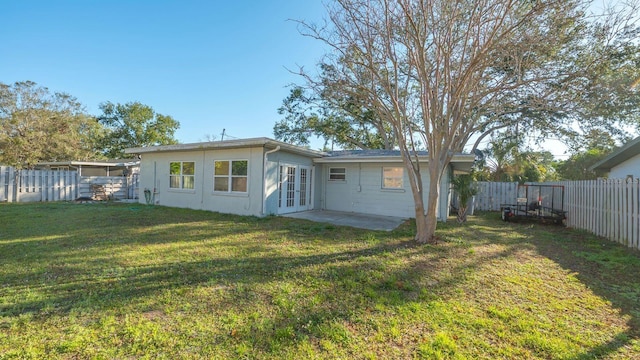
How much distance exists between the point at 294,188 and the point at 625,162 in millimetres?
12658

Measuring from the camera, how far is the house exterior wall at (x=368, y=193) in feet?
34.5

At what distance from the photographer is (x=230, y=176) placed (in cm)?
1048

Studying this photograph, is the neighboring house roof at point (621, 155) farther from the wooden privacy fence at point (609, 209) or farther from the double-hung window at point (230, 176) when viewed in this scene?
the double-hung window at point (230, 176)

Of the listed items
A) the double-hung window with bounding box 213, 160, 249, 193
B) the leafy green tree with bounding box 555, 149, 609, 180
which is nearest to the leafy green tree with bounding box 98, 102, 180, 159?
the double-hung window with bounding box 213, 160, 249, 193

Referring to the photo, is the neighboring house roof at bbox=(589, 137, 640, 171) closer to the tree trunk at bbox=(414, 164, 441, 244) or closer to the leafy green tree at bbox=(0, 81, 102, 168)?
the tree trunk at bbox=(414, 164, 441, 244)

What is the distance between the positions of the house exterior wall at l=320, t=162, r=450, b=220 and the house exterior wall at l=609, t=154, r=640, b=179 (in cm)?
620

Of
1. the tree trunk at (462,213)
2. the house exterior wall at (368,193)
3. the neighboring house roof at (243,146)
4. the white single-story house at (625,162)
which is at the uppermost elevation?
the neighboring house roof at (243,146)

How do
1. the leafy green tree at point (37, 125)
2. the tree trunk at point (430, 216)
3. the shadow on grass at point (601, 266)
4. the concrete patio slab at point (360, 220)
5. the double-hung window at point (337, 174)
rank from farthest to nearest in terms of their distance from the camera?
the leafy green tree at point (37, 125) → the double-hung window at point (337, 174) → the concrete patio slab at point (360, 220) → the tree trunk at point (430, 216) → the shadow on grass at point (601, 266)

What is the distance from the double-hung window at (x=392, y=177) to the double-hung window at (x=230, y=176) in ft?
17.5

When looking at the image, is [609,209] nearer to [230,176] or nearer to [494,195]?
[494,195]

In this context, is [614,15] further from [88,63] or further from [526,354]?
→ [88,63]

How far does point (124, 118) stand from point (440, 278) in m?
32.9

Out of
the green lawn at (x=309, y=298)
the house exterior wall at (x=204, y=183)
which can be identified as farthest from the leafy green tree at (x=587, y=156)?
the house exterior wall at (x=204, y=183)

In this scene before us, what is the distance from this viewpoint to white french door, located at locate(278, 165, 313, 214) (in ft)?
34.4
